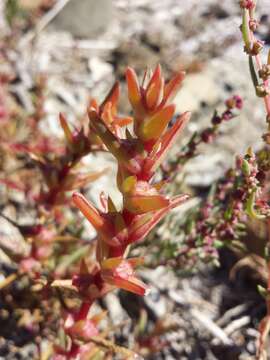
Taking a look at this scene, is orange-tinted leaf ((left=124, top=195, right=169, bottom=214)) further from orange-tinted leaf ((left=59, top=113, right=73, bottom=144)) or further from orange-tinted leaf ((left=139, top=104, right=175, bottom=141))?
orange-tinted leaf ((left=59, top=113, right=73, bottom=144))

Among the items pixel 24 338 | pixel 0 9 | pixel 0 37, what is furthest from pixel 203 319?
pixel 0 9

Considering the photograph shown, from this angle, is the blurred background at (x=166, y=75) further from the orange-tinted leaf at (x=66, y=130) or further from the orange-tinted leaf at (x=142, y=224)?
the orange-tinted leaf at (x=142, y=224)

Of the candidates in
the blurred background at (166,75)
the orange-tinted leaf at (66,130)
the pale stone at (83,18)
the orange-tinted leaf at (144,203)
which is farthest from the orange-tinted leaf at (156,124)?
the pale stone at (83,18)

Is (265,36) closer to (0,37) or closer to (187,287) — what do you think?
(0,37)

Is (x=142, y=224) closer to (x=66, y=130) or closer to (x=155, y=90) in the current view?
(x=155, y=90)

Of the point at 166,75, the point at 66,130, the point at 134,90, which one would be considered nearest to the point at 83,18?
the point at 166,75
